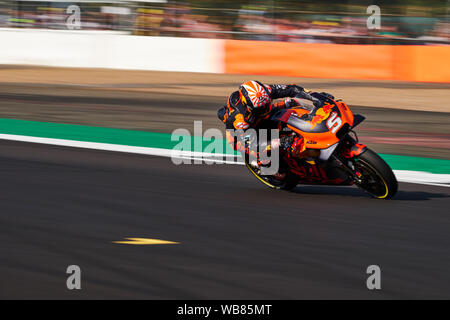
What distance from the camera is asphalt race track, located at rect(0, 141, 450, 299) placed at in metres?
5.88

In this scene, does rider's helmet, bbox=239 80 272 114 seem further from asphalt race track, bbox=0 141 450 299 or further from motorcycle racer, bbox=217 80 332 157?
asphalt race track, bbox=0 141 450 299

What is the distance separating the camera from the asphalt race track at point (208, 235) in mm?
5879

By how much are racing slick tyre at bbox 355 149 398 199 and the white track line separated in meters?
1.46

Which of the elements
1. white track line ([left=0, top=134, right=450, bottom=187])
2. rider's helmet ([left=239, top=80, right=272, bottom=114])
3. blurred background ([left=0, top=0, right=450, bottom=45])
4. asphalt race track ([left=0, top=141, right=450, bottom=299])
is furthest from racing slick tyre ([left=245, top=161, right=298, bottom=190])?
blurred background ([left=0, top=0, right=450, bottom=45])

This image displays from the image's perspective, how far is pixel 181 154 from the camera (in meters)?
12.1

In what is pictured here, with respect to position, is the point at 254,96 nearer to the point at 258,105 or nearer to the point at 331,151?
the point at 258,105

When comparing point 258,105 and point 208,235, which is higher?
point 258,105

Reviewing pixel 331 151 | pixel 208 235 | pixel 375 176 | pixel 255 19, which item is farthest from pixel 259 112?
pixel 255 19

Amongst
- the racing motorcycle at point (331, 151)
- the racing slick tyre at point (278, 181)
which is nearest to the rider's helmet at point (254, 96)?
the racing motorcycle at point (331, 151)

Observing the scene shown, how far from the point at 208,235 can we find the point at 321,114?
2.01 meters

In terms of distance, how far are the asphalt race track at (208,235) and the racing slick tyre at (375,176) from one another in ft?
0.34

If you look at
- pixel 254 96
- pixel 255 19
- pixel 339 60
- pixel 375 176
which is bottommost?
pixel 375 176

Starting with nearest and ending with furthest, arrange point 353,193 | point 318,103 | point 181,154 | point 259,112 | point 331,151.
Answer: point 331,151 < point 318,103 < point 259,112 < point 353,193 < point 181,154

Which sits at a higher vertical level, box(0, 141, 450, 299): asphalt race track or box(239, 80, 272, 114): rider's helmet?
box(239, 80, 272, 114): rider's helmet
